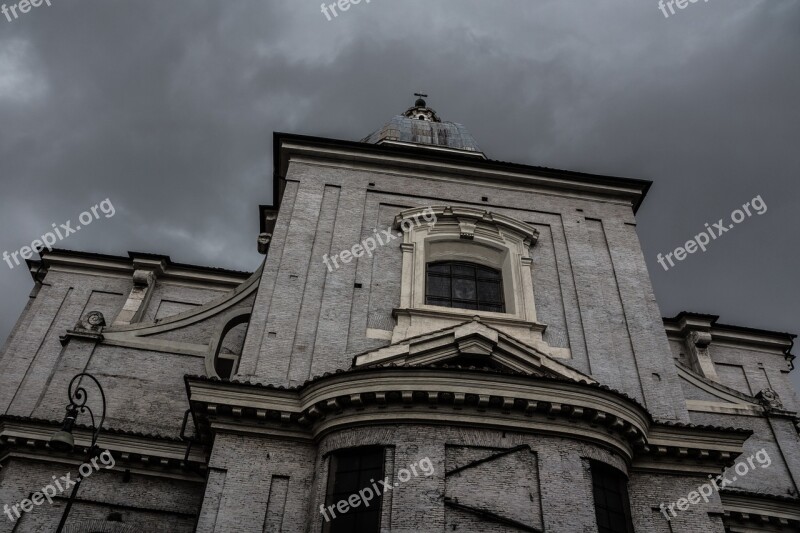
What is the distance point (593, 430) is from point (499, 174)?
964 cm

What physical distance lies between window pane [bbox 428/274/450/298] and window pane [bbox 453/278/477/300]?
0.20 m

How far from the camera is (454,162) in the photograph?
20.1m

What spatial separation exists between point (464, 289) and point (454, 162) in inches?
188

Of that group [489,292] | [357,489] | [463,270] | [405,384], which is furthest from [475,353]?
[357,489]

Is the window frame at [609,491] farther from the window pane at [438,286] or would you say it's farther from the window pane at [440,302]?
the window pane at [438,286]

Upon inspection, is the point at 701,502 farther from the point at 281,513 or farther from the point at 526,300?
the point at 281,513

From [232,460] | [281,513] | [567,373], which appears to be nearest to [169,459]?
[232,460]

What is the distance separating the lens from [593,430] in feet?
41.2

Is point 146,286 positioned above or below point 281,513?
above

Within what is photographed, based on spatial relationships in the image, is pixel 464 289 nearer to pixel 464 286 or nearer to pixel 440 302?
pixel 464 286

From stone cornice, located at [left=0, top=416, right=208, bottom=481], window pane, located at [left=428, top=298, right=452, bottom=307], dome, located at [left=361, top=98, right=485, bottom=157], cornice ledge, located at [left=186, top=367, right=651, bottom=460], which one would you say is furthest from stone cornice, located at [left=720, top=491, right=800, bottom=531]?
dome, located at [left=361, top=98, right=485, bottom=157]

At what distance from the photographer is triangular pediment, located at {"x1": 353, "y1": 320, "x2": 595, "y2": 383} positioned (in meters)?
14.1

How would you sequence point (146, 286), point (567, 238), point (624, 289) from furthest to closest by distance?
point (146, 286)
point (567, 238)
point (624, 289)

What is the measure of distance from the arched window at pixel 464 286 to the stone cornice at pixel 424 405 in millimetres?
4418
